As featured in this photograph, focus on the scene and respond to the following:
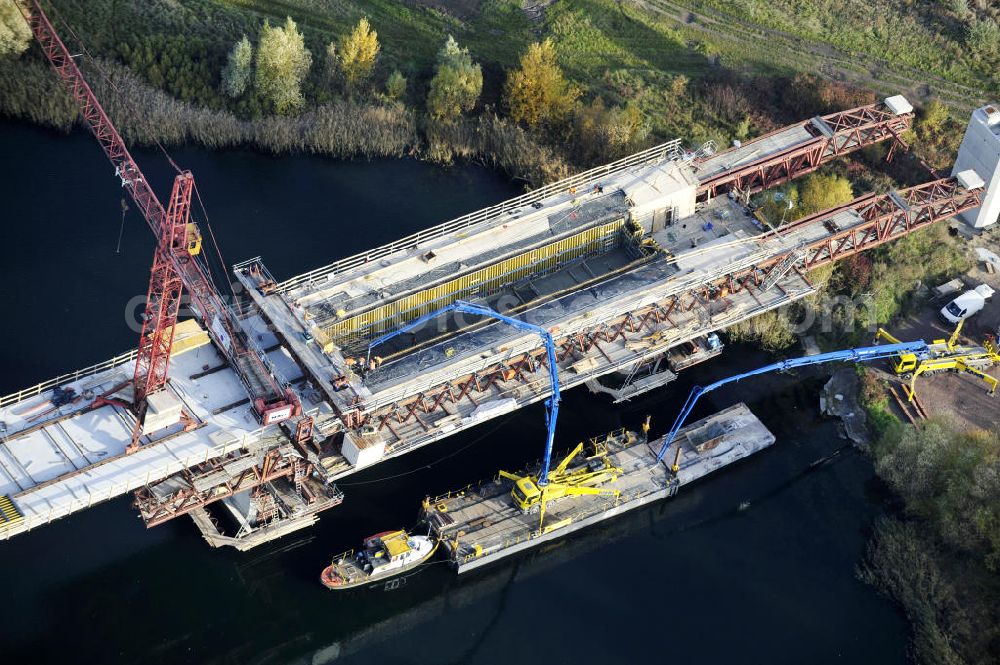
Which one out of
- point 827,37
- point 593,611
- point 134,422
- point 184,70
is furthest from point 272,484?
point 827,37

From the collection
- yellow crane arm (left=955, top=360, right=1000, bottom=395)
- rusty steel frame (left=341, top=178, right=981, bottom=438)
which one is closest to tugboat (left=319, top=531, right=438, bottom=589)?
rusty steel frame (left=341, top=178, right=981, bottom=438)

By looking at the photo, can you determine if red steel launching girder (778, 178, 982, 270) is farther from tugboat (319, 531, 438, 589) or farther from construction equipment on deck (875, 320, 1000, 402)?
tugboat (319, 531, 438, 589)

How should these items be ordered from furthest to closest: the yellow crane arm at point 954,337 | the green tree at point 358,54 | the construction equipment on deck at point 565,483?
the green tree at point 358,54, the yellow crane arm at point 954,337, the construction equipment on deck at point 565,483

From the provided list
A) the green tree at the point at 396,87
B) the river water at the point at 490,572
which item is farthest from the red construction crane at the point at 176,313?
the green tree at the point at 396,87

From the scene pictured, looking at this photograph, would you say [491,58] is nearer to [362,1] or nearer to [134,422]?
[362,1]

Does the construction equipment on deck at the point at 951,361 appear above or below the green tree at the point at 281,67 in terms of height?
below

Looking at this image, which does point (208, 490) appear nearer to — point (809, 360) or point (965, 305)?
point (809, 360)

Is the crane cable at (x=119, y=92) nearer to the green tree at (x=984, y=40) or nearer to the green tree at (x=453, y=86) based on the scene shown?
the green tree at (x=453, y=86)
